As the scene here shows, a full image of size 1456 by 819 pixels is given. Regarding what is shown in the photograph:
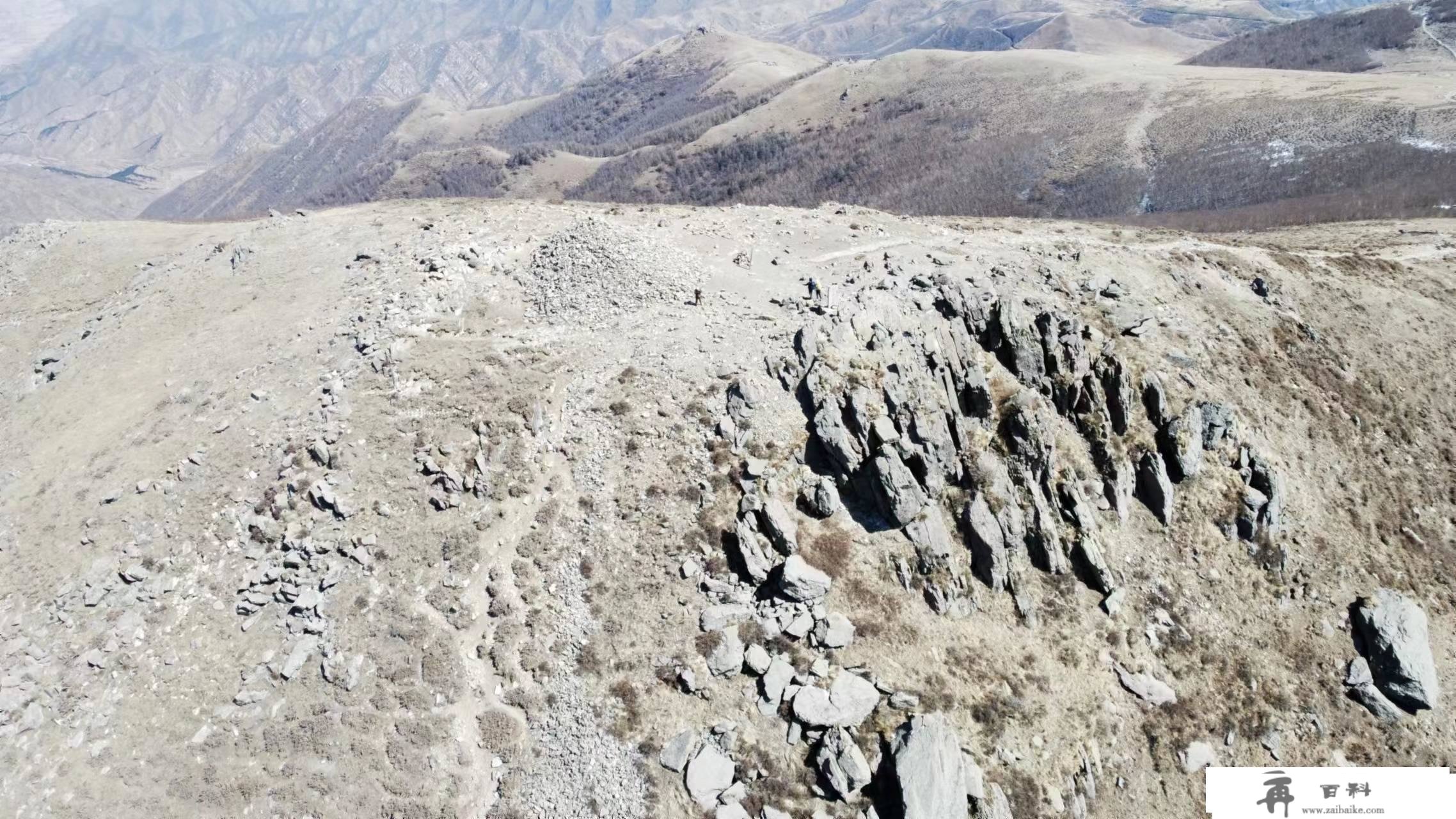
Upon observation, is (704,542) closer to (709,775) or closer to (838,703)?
(838,703)

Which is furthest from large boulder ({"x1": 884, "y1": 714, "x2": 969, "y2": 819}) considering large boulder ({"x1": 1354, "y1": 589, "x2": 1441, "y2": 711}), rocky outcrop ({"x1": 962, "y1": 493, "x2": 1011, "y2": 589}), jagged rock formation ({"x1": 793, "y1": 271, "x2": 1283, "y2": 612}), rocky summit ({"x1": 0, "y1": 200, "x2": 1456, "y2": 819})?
large boulder ({"x1": 1354, "y1": 589, "x2": 1441, "y2": 711})

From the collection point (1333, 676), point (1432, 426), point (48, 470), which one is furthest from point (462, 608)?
point (1432, 426)

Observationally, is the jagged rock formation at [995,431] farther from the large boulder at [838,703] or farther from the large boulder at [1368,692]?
the large boulder at [1368,692]

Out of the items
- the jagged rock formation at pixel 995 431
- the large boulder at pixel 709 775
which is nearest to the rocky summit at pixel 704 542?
the large boulder at pixel 709 775

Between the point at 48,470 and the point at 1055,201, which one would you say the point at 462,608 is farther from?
the point at 1055,201

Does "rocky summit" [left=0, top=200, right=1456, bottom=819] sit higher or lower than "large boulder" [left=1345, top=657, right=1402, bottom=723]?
higher

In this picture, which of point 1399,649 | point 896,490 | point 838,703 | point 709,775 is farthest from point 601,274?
point 1399,649

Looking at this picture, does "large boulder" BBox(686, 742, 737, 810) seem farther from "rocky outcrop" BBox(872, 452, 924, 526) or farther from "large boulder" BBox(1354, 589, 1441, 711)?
"large boulder" BBox(1354, 589, 1441, 711)
